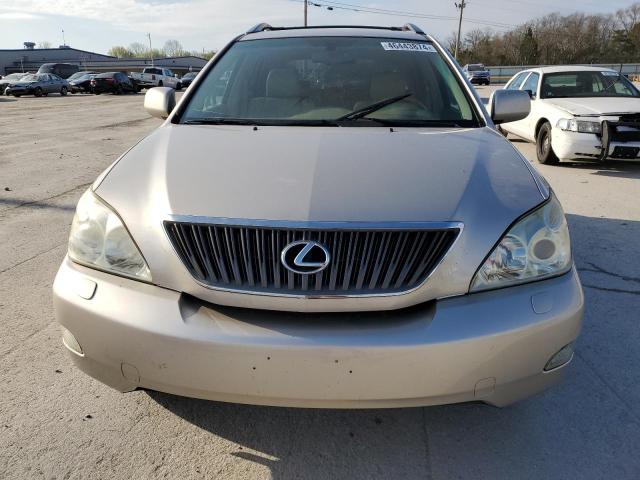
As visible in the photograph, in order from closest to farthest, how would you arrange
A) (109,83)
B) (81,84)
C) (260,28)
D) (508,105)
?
(508,105), (260,28), (109,83), (81,84)

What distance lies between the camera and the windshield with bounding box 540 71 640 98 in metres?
8.51

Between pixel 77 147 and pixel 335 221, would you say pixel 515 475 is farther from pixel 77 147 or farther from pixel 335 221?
pixel 77 147

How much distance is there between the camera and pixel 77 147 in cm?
983

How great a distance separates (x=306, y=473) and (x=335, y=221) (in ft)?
3.13

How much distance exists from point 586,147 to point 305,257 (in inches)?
274

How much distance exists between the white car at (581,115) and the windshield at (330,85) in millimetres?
4974

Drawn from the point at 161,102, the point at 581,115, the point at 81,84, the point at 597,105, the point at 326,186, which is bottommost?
the point at 81,84

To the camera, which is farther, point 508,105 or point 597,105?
point 597,105

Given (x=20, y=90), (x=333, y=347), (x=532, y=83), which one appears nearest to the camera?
(x=333, y=347)

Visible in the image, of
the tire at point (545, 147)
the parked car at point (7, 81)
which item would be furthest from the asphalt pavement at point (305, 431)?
the parked car at point (7, 81)

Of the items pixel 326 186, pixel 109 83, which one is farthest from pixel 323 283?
pixel 109 83

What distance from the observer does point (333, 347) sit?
5.45 ft

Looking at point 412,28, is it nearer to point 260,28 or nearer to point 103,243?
point 260,28

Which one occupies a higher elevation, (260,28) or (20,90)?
(260,28)
